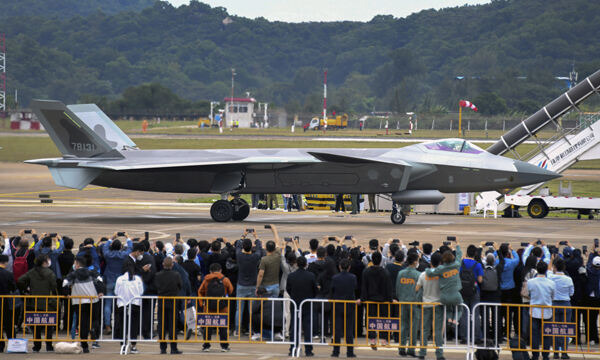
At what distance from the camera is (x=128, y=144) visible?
2630 centimetres

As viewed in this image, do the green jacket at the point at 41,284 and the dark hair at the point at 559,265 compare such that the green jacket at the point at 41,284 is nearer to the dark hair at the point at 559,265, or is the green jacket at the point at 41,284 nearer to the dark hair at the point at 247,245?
the dark hair at the point at 247,245

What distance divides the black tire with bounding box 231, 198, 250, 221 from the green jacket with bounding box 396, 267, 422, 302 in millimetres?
14713

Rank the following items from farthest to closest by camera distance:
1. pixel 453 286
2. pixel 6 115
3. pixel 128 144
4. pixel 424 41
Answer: pixel 424 41
pixel 6 115
pixel 128 144
pixel 453 286

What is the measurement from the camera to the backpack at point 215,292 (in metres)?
10.1

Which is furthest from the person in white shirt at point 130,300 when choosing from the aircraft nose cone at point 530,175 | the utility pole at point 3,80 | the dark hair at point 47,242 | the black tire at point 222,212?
the utility pole at point 3,80

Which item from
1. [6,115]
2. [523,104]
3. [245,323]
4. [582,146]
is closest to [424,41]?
[523,104]

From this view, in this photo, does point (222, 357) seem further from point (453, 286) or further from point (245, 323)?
point (453, 286)

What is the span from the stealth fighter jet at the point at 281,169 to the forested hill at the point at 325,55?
7190 cm

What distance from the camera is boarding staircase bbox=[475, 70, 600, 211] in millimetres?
26328

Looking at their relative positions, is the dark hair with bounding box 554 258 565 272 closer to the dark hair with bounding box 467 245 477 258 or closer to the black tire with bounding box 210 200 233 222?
the dark hair with bounding box 467 245 477 258

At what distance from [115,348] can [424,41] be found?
152355 mm

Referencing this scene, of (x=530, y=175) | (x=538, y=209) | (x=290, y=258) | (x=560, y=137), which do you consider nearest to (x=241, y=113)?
(x=560, y=137)

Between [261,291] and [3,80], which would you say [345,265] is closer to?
[261,291]

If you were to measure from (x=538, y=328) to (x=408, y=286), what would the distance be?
5.55 ft
